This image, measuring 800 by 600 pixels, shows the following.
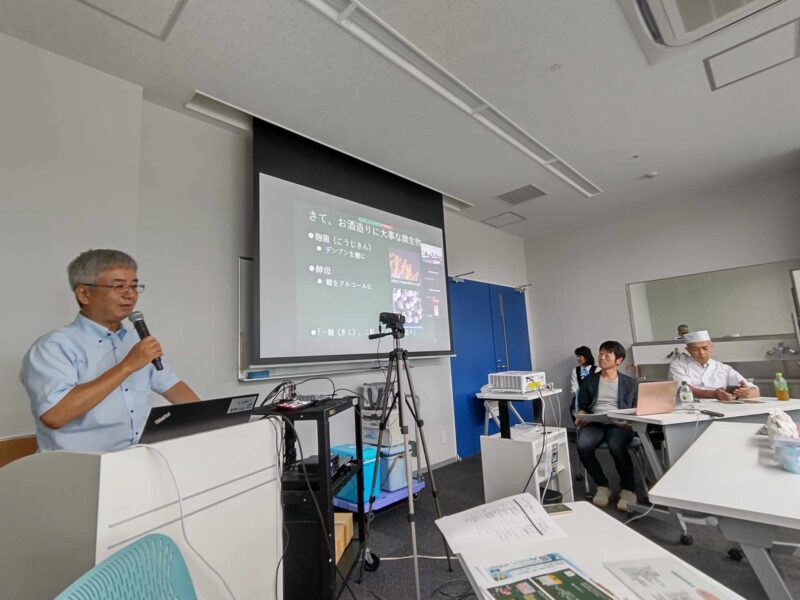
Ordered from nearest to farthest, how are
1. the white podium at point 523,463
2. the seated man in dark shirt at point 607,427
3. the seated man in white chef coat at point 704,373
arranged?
the white podium at point 523,463
the seated man in dark shirt at point 607,427
the seated man in white chef coat at point 704,373

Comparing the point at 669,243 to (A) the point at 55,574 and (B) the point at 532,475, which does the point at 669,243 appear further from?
(A) the point at 55,574

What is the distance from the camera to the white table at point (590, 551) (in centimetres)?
77

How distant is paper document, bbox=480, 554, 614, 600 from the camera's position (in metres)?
0.71

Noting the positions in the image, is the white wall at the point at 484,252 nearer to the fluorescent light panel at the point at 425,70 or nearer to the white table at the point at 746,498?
the fluorescent light panel at the point at 425,70

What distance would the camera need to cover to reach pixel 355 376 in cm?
329

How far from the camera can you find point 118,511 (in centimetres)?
71

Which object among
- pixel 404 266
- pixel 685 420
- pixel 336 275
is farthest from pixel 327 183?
pixel 685 420

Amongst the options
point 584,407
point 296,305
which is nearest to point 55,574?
point 296,305

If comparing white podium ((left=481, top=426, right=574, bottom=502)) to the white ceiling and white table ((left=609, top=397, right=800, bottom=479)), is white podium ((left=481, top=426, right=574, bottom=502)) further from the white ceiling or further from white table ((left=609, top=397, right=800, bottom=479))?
the white ceiling

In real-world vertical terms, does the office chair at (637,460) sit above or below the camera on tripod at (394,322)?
below

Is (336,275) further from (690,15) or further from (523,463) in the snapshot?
(690,15)

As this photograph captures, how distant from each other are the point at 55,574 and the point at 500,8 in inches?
104

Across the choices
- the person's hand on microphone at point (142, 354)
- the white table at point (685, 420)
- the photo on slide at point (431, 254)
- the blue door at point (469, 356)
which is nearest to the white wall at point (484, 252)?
the blue door at point (469, 356)

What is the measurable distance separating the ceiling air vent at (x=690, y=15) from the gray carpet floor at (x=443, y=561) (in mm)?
2311
